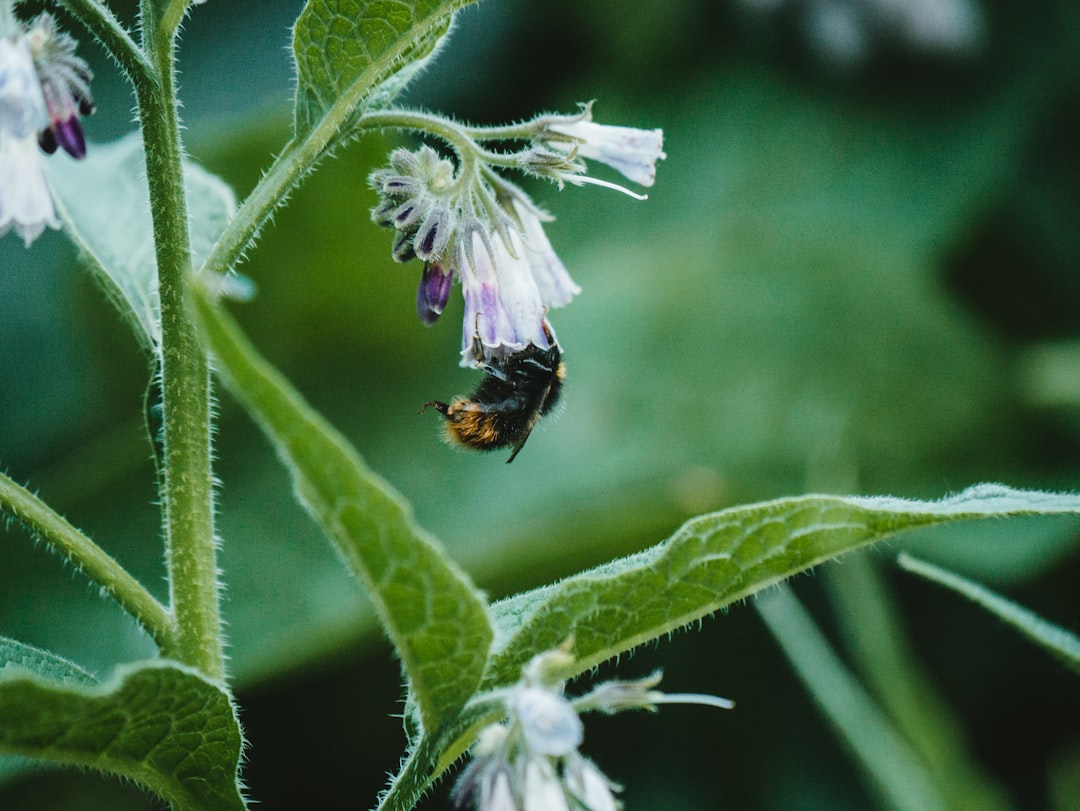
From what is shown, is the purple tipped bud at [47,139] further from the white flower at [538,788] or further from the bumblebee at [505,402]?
the white flower at [538,788]

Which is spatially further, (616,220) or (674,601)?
(616,220)

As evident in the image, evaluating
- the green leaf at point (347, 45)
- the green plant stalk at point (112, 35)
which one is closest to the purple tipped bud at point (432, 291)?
the green leaf at point (347, 45)

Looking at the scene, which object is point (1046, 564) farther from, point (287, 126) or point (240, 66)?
point (240, 66)

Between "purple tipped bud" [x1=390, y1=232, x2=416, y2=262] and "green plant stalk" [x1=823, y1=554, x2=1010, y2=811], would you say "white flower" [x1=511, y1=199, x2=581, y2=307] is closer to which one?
"purple tipped bud" [x1=390, y1=232, x2=416, y2=262]

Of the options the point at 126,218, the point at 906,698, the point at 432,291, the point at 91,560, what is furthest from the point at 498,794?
the point at 906,698

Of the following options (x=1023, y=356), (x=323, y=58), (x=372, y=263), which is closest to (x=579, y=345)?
(x=372, y=263)

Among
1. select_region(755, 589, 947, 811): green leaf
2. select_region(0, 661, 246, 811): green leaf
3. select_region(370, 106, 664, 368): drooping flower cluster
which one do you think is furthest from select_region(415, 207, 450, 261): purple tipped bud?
select_region(755, 589, 947, 811): green leaf

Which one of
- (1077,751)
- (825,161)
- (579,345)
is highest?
(825,161)
